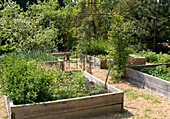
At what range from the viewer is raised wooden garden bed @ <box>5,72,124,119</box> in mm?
3465

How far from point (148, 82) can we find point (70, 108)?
9.22 feet

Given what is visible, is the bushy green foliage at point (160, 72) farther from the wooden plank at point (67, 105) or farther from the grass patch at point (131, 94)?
the wooden plank at point (67, 105)

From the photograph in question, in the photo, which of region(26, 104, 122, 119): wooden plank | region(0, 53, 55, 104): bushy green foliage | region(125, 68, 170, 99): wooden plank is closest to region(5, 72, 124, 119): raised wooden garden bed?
region(26, 104, 122, 119): wooden plank

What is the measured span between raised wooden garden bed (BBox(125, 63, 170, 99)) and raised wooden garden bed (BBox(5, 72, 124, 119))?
1.54 m

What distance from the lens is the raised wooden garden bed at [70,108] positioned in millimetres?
3465

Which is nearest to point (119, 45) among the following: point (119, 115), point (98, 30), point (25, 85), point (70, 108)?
point (119, 115)

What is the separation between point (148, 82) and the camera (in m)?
5.65

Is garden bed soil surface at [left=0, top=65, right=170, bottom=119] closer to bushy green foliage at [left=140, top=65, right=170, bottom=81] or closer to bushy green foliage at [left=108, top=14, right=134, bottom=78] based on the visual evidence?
bushy green foliage at [left=140, top=65, right=170, bottom=81]

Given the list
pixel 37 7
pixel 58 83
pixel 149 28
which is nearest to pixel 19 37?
pixel 37 7

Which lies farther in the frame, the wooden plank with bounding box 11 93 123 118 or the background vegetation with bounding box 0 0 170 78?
the background vegetation with bounding box 0 0 170 78

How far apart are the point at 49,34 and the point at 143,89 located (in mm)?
5993

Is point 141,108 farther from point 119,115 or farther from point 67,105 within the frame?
point 67,105

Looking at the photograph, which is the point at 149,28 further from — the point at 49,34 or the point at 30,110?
the point at 30,110

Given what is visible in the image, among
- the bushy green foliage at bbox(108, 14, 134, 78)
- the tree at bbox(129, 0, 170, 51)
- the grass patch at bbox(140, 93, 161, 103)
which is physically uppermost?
the tree at bbox(129, 0, 170, 51)
